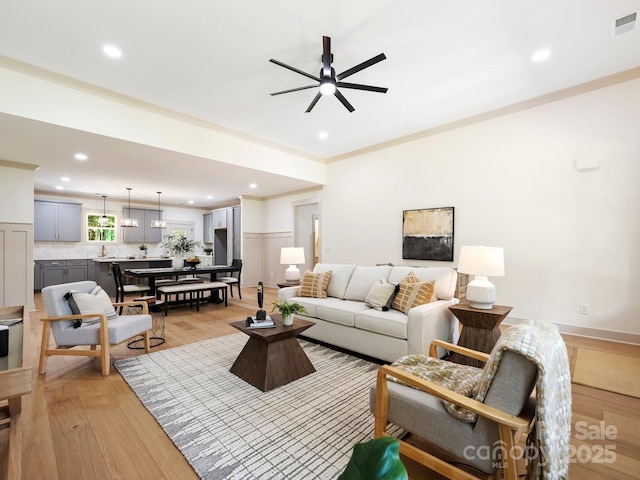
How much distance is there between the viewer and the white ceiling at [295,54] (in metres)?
2.48

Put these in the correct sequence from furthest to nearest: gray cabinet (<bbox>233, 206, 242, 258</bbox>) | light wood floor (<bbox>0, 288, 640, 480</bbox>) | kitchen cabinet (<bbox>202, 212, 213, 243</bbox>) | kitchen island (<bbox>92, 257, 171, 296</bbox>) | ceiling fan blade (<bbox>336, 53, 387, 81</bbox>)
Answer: kitchen cabinet (<bbox>202, 212, 213, 243</bbox>) < gray cabinet (<bbox>233, 206, 242, 258</bbox>) < kitchen island (<bbox>92, 257, 171, 296</bbox>) < ceiling fan blade (<bbox>336, 53, 387, 81</bbox>) < light wood floor (<bbox>0, 288, 640, 480</bbox>)

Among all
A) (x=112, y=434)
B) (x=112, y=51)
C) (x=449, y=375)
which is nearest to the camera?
(x=449, y=375)

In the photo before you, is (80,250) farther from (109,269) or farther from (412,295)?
(412,295)

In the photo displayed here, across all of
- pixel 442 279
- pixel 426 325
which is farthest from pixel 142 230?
pixel 426 325

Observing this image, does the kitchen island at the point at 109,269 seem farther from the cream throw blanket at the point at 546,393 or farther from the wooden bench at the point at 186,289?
the cream throw blanket at the point at 546,393

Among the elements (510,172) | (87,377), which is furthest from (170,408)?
(510,172)

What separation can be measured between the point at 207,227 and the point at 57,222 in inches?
163

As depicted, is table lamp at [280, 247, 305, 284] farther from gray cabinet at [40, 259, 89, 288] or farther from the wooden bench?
gray cabinet at [40, 259, 89, 288]

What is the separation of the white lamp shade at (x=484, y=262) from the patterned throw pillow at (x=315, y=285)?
67.2 inches

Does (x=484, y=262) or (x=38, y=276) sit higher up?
(x=484, y=262)

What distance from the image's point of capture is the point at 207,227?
10789 mm

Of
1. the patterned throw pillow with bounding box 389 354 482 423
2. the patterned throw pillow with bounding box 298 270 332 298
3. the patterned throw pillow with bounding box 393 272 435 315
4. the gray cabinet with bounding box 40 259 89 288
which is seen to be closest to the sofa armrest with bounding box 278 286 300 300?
the patterned throw pillow with bounding box 298 270 332 298

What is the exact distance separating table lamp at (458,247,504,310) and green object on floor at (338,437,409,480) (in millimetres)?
2475

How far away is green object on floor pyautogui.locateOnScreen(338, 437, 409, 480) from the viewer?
0.55 metres
